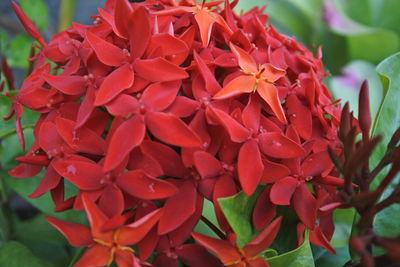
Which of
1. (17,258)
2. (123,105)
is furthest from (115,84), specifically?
(17,258)

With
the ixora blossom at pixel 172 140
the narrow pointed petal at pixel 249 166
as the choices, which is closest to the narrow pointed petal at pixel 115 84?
the ixora blossom at pixel 172 140

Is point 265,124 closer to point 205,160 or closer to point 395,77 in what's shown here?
point 205,160

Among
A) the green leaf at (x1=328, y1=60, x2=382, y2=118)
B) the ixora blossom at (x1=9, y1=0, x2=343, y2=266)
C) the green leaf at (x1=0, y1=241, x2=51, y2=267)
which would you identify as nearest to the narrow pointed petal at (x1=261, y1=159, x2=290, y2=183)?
the ixora blossom at (x1=9, y1=0, x2=343, y2=266)

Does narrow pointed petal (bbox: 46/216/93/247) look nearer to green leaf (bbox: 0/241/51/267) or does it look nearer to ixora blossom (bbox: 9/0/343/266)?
ixora blossom (bbox: 9/0/343/266)

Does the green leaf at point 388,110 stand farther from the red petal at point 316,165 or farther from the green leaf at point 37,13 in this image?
the green leaf at point 37,13

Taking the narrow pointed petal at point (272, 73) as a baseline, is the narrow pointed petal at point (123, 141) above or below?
below

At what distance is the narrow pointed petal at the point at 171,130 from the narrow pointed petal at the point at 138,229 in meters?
0.06

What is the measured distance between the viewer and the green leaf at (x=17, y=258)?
0.55 metres

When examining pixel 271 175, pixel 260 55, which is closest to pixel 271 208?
pixel 271 175

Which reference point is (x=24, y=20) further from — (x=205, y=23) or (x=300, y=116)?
(x=300, y=116)

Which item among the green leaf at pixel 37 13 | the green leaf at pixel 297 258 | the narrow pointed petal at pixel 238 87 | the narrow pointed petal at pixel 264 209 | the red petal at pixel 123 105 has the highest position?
the narrow pointed petal at pixel 238 87

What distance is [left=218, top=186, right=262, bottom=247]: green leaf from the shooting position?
0.40 metres

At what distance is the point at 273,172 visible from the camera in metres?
0.43

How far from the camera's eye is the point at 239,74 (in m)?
0.46
